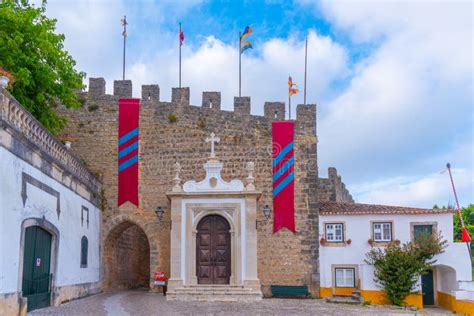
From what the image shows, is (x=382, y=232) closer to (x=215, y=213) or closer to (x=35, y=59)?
(x=215, y=213)

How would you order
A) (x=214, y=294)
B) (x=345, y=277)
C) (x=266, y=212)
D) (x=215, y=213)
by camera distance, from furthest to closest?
(x=266, y=212), (x=345, y=277), (x=215, y=213), (x=214, y=294)

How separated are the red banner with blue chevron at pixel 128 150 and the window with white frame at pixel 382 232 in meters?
8.95

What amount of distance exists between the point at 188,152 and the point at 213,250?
4.16 metres

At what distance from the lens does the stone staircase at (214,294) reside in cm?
1656

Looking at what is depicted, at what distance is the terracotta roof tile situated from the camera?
19438 mm

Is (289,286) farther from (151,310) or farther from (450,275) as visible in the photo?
(151,310)

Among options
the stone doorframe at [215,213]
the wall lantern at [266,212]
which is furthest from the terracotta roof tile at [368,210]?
the stone doorframe at [215,213]

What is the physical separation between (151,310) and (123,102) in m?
9.94

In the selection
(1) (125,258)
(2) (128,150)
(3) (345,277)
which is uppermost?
(2) (128,150)

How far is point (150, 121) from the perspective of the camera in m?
21.0

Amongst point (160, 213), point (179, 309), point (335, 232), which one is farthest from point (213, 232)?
point (179, 309)

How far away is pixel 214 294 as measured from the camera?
54.5 ft

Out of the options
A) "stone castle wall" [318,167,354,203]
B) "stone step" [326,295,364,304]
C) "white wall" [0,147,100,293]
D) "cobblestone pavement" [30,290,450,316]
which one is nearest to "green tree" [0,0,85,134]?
"white wall" [0,147,100,293]

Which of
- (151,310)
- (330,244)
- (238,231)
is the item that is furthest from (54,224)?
(330,244)
